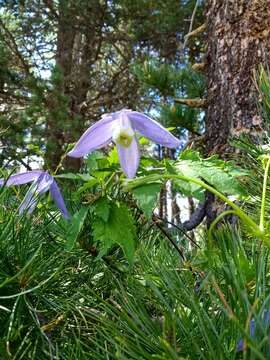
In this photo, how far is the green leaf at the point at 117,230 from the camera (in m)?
0.79

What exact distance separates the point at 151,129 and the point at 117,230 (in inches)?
7.1

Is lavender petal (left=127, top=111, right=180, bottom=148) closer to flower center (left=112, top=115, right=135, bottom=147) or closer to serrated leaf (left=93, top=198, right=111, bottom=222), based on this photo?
flower center (left=112, top=115, right=135, bottom=147)

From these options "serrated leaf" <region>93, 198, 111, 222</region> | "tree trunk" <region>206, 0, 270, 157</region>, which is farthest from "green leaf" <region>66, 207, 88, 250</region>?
"tree trunk" <region>206, 0, 270, 157</region>

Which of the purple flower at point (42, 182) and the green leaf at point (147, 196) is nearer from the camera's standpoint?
the green leaf at point (147, 196)

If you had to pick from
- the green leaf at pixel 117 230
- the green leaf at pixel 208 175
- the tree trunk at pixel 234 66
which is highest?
the tree trunk at pixel 234 66

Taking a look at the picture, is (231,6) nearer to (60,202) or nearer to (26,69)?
(60,202)

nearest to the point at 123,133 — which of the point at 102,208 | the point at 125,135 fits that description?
the point at 125,135

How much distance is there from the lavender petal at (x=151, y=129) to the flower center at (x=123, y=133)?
0.04 feet

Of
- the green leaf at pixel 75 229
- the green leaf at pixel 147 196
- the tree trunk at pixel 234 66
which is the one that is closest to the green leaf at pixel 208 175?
the green leaf at pixel 147 196

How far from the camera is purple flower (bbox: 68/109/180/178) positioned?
0.84 meters

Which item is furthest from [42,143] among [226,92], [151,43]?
[226,92]

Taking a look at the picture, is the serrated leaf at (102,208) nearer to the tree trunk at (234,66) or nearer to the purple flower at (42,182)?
the purple flower at (42,182)

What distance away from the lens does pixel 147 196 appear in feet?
2.53

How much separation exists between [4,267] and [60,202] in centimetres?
20
